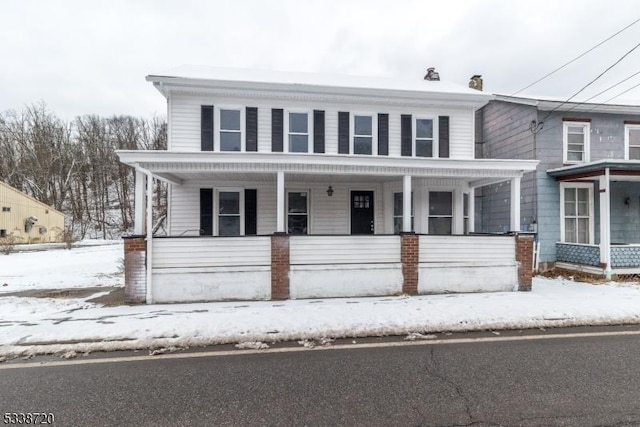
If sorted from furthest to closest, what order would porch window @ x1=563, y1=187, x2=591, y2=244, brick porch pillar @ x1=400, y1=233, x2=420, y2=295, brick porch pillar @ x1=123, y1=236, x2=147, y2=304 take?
porch window @ x1=563, y1=187, x2=591, y2=244, brick porch pillar @ x1=400, y1=233, x2=420, y2=295, brick porch pillar @ x1=123, y1=236, x2=147, y2=304

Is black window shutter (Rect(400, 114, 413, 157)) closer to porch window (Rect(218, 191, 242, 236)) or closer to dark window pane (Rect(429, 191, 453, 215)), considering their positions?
dark window pane (Rect(429, 191, 453, 215))

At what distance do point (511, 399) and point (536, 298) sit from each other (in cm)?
511

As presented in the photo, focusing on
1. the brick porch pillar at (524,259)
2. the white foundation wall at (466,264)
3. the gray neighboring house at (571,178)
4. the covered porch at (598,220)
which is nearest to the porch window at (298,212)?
the white foundation wall at (466,264)

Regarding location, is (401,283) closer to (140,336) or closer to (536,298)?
(536,298)

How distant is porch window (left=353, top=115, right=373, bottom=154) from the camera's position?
10414 mm

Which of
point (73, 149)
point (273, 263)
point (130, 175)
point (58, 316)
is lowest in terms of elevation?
point (58, 316)

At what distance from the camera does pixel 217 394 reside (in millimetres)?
3227

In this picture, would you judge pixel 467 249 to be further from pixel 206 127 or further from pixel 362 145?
pixel 206 127

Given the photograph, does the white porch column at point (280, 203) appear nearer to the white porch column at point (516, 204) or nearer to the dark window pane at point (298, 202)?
the dark window pane at point (298, 202)

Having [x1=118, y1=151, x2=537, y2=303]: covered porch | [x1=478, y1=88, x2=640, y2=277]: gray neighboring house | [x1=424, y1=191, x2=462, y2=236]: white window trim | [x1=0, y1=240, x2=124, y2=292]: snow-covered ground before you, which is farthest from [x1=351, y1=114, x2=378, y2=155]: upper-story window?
[x1=0, y1=240, x2=124, y2=292]: snow-covered ground

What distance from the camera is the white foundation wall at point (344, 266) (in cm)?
759

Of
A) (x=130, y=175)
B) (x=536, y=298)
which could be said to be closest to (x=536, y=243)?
(x=536, y=298)

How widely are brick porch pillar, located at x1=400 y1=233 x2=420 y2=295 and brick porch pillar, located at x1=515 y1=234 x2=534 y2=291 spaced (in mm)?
2749

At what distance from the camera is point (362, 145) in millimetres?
10461
